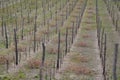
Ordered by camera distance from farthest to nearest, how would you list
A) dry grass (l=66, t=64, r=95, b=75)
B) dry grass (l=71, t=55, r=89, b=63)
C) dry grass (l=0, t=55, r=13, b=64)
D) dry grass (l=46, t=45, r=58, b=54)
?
dry grass (l=46, t=45, r=58, b=54) → dry grass (l=71, t=55, r=89, b=63) → dry grass (l=0, t=55, r=13, b=64) → dry grass (l=66, t=64, r=95, b=75)

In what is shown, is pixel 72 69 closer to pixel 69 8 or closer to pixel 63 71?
pixel 63 71

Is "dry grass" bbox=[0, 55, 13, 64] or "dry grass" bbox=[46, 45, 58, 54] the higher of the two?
"dry grass" bbox=[46, 45, 58, 54]

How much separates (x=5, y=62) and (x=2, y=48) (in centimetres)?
350

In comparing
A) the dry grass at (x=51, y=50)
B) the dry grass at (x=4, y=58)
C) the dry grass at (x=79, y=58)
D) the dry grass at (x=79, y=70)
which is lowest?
the dry grass at (x=79, y=70)

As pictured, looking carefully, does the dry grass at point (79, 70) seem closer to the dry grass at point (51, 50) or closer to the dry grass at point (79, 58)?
the dry grass at point (79, 58)

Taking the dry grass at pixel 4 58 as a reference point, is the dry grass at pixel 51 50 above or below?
above

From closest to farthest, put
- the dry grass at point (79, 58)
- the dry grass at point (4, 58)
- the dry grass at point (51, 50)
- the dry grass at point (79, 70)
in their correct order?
1. the dry grass at point (79, 70)
2. the dry grass at point (4, 58)
3. the dry grass at point (79, 58)
4. the dry grass at point (51, 50)

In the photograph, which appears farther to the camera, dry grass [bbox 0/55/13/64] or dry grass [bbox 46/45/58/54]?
dry grass [bbox 46/45/58/54]

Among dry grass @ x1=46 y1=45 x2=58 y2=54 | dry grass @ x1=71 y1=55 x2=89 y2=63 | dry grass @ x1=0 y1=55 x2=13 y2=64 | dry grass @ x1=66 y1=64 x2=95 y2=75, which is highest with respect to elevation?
dry grass @ x1=46 y1=45 x2=58 y2=54

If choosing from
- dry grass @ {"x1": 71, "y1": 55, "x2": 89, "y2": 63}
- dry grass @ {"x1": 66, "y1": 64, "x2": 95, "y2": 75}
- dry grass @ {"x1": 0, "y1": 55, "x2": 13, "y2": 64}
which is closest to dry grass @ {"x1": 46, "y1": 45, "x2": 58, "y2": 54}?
dry grass @ {"x1": 71, "y1": 55, "x2": 89, "y2": 63}

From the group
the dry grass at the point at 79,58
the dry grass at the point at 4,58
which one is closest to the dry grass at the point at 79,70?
the dry grass at the point at 79,58

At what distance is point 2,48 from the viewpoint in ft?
88.0

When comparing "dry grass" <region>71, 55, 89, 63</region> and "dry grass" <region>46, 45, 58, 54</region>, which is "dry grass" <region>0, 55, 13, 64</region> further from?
"dry grass" <region>71, 55, 89, 63</region>

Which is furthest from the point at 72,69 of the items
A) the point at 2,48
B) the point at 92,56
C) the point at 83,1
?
the point at 83,1
